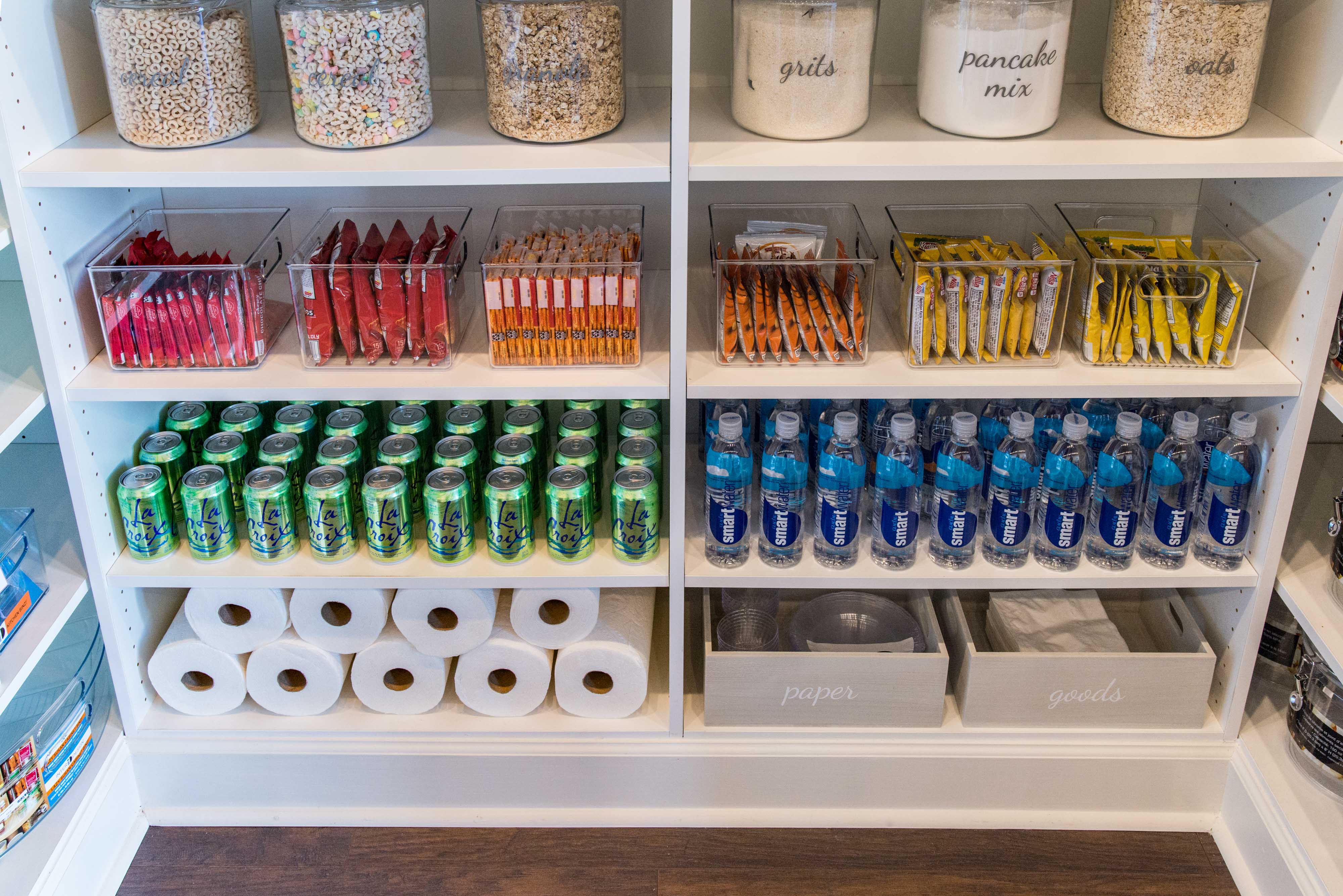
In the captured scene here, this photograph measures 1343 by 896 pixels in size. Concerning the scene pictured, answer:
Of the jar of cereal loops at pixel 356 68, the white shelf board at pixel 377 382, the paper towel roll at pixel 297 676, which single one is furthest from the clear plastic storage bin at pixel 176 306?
the paper towel roll at pixel 297 676

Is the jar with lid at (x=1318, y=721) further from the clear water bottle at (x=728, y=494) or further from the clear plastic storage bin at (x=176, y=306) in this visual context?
the clear plastic storage bin at (x=176, y=306)

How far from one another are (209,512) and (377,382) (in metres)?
0.37

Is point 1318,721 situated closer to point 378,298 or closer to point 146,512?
point 378,298

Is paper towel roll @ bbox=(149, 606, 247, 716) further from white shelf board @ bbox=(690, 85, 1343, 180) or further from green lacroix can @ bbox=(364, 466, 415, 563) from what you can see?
white shelf board @ bbox=(690, 85, 1343, 180)

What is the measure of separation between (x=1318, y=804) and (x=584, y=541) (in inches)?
46.6

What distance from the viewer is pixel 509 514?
70.1 inches

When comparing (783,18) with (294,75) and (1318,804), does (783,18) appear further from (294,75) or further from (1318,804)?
(1318,804)

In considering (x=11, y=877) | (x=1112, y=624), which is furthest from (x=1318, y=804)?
(x=11, y=877)

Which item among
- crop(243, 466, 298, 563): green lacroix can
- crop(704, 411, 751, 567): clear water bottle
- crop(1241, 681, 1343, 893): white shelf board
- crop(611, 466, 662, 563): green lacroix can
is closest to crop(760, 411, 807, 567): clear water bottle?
crop(704, 411, 751, 567): clear water bottle

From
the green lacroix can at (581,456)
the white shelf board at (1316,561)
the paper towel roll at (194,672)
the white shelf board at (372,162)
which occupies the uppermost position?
the white shelf board at (372,162)

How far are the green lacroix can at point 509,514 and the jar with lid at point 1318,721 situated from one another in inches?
47.2

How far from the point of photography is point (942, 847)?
1.96 meters

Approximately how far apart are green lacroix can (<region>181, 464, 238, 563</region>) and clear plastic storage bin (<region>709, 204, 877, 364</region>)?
791 millimetres

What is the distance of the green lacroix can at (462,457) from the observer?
1.83m
